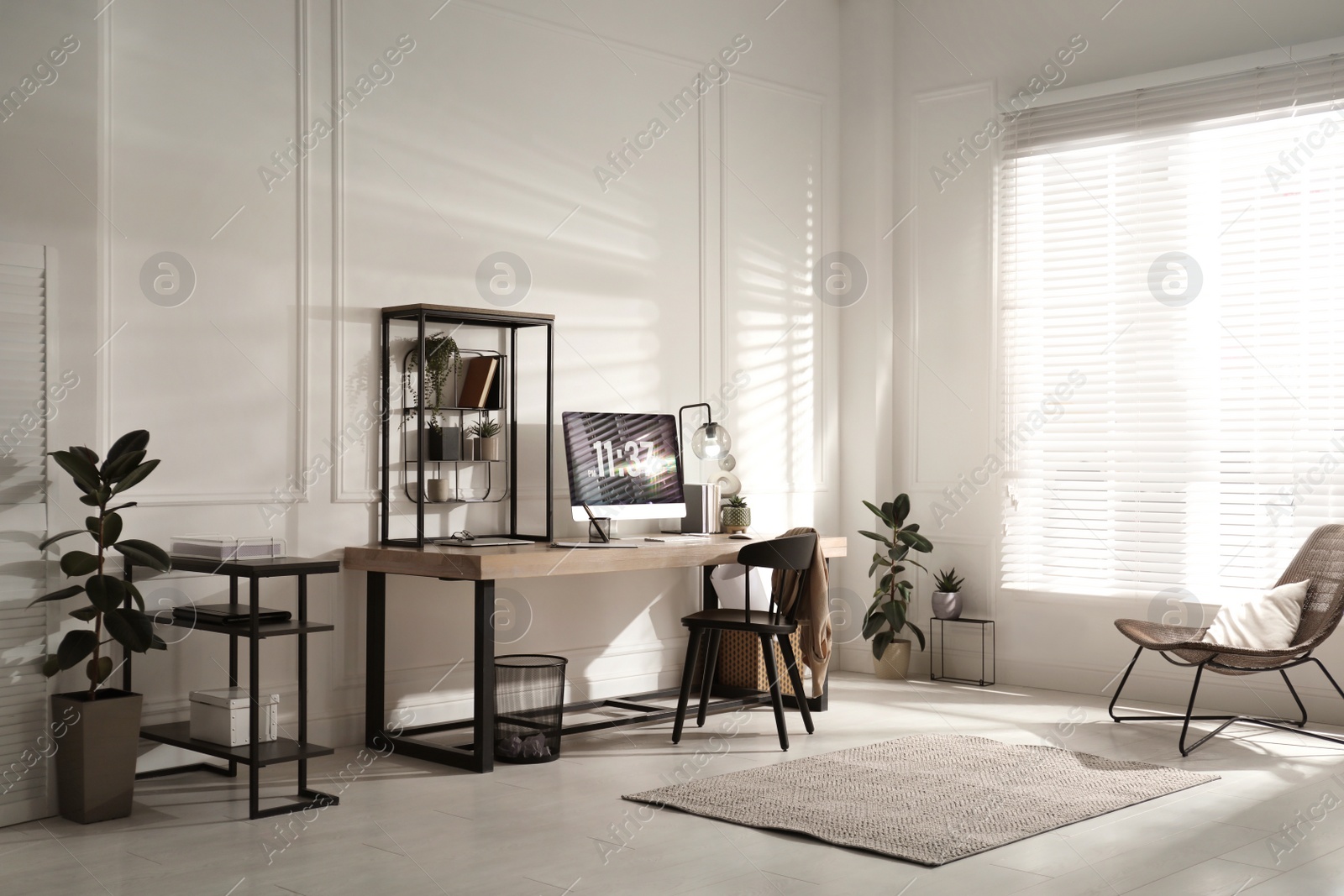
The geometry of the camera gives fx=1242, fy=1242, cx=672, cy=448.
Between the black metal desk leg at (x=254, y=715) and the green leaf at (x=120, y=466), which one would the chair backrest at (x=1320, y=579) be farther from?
the green leaf at (x=120, y=466)

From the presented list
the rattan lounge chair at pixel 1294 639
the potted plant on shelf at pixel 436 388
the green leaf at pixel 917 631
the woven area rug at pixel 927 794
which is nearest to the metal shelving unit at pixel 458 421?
the potted plant on shelf at pixel 436 388

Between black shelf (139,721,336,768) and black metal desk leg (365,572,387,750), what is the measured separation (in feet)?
2.37

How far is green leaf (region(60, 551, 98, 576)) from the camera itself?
3.66m

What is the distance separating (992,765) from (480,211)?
2.95m

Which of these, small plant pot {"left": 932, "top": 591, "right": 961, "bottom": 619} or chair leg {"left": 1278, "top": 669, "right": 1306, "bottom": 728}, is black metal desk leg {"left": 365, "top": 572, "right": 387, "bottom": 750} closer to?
small plant pot {"left": 932, "top": 591, "right": 961, "bottom": 619}

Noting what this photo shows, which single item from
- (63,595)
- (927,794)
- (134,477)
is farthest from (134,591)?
(927,794)

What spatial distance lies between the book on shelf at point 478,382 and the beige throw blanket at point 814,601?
1331 millimetres

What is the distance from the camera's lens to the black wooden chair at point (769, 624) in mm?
4547

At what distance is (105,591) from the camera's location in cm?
363

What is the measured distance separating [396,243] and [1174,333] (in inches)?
138

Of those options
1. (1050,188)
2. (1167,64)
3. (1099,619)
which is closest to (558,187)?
(1050,188)

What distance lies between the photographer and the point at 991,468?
6297 mm

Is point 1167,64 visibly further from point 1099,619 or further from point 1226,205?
point 1099,619

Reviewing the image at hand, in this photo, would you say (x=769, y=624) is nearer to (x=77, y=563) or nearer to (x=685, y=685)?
(x=685, y=685)
